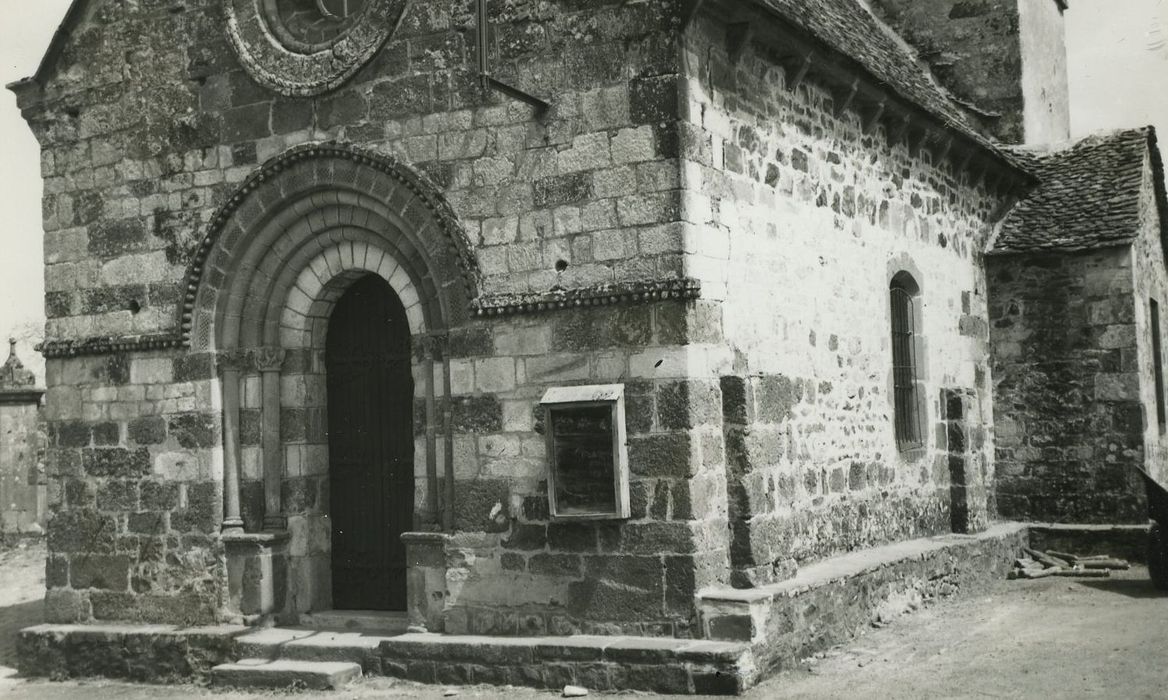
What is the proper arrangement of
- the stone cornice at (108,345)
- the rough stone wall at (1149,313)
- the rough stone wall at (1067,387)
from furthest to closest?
the rough stone wall at (1149,313), the rough stone wall at (1067,387), the stone cornice at (108,345)

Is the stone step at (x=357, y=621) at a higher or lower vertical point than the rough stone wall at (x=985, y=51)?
lower

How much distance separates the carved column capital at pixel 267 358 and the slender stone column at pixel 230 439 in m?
0.17

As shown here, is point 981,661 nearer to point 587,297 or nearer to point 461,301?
point 587,297

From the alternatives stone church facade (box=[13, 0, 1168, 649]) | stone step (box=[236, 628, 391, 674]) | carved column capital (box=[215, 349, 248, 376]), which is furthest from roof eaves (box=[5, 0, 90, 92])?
stone step (box=[236, 628, 391, 674])

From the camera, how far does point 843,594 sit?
963 centimetres

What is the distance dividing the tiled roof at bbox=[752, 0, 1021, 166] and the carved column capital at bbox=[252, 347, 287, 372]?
187 inches

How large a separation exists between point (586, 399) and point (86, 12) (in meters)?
5.98

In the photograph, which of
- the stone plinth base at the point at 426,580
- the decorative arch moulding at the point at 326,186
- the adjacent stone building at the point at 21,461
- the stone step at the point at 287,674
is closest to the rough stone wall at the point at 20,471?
the adjacent stone building at the point at 21,461

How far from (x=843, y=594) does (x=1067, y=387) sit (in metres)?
6.20

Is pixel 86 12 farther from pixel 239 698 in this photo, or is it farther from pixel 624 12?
pixel 239 698

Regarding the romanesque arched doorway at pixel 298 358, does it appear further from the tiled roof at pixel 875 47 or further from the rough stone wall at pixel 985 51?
the rough stone wall at pixel 985 51

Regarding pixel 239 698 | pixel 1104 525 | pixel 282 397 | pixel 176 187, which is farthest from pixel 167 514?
pixel 1104 525

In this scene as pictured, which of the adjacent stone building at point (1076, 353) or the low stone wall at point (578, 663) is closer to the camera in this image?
the low stone wall at point (578, 663)

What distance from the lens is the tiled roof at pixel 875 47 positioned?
9.78m
